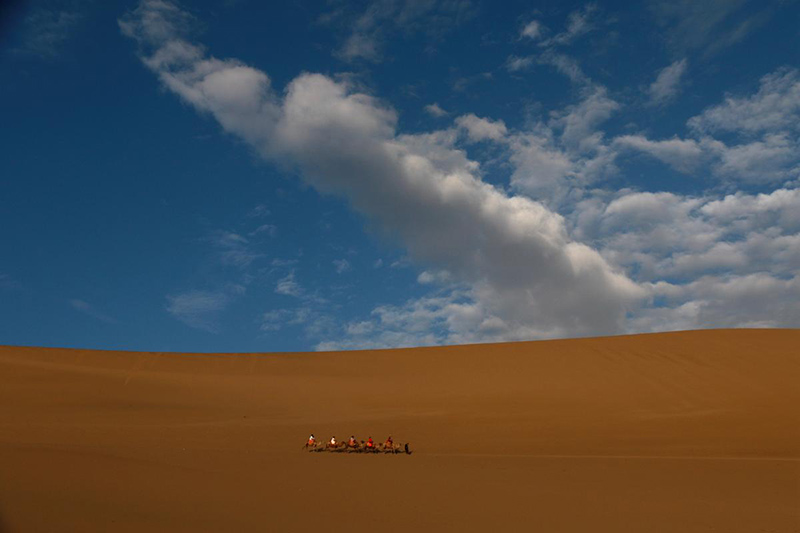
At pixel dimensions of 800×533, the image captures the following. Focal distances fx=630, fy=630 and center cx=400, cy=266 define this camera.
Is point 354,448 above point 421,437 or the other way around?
the other way around

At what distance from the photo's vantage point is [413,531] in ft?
24.2

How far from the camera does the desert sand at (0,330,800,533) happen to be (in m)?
8.20

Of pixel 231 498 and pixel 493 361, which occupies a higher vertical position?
pixel 493 361

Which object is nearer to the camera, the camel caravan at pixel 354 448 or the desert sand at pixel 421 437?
the desert sand at pixel 421 437

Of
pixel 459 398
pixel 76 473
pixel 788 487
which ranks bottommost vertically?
pixel 788 487

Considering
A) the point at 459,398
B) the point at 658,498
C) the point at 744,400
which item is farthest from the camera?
the point at 459,398

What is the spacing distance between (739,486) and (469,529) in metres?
7.02

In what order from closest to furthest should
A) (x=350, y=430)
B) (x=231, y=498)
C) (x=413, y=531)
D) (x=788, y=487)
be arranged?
1. (x=413, y=531)
2. (x=231, y=498)
3. (x=788, y=487)
4. (x=350, y=430)

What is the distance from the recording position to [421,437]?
66.7 ft

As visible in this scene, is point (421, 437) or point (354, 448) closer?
point (354, 448)

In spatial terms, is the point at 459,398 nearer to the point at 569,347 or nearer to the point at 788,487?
the point at 569,347

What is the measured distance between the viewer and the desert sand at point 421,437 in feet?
26.9

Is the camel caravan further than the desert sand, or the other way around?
the camel caravan

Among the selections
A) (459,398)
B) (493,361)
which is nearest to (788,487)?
(459,398)
